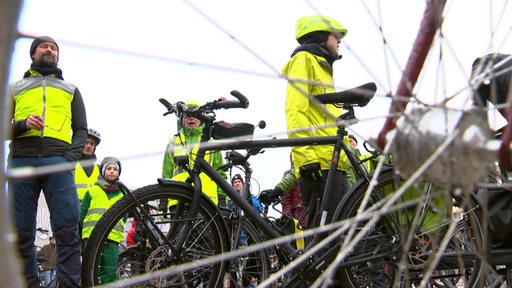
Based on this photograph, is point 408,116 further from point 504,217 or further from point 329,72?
point 329,72

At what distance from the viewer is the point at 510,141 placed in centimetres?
129

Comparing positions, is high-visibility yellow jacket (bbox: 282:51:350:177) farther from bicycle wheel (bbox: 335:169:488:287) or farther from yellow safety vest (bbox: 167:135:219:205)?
yellow safety vest (bbox: 167:135:219:205)

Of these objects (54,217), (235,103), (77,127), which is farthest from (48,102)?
(235,103)

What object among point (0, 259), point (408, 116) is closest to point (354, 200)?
point (408, 116)

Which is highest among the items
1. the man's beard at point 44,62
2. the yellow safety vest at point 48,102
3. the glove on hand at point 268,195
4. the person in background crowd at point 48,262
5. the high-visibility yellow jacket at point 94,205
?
the man's beard at point 44,62

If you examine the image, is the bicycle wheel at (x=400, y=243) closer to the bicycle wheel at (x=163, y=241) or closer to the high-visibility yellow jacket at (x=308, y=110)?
the high-visibility yellow jacket at (x=308, y=110)

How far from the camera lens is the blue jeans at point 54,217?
10.1 feet

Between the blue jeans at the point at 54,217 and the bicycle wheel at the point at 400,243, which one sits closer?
the bicycle wheel at the point at 400,243

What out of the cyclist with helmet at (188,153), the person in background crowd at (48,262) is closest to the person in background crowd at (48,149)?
the cyclist with helmet at (188,153)

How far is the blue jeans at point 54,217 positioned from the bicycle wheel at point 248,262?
2.41 feet

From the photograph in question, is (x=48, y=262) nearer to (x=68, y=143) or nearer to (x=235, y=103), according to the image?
(x=68, y=143)

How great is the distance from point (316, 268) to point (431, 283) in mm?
716

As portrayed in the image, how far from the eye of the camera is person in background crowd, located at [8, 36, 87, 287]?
3.11 meters

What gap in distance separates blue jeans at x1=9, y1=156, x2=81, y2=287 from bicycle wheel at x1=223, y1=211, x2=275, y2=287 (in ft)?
2.41
